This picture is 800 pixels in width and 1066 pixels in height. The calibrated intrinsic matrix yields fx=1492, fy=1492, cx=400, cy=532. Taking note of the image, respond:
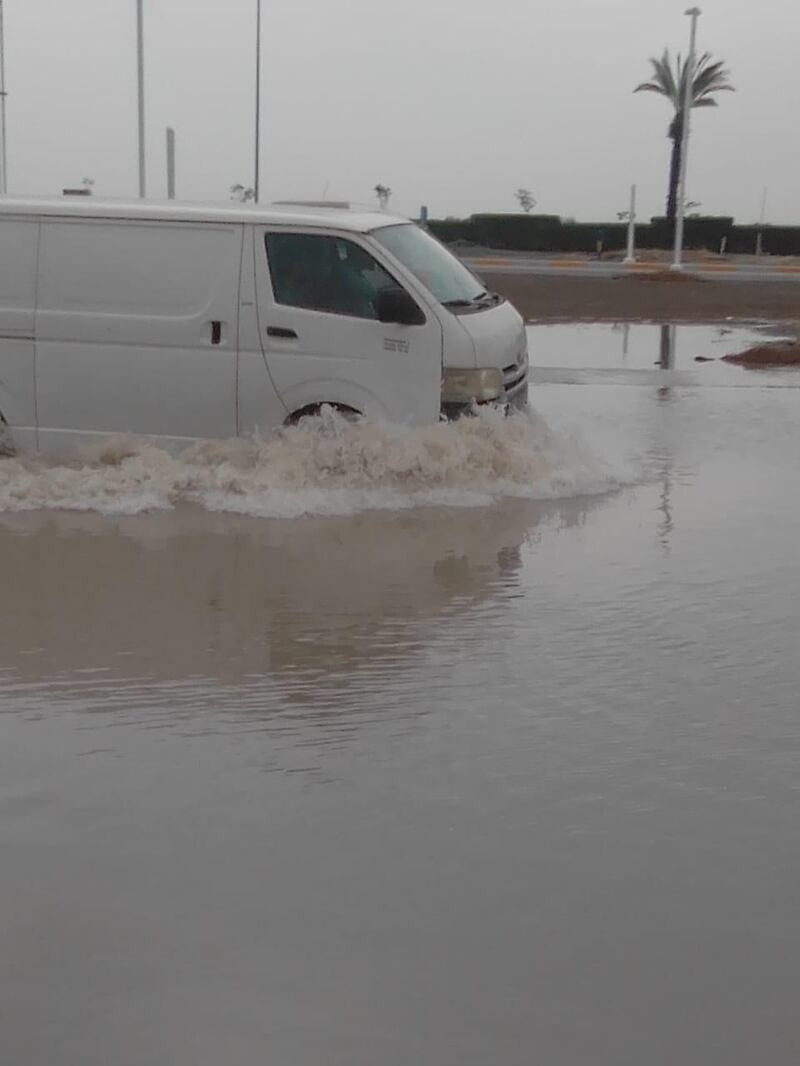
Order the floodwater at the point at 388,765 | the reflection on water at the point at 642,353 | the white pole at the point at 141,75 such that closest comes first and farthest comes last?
the floodwater at the point at 388,765
the reflection on water at the point at 642,353
the white pole at the point at 141,75

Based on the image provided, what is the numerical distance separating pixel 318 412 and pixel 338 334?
0.48m

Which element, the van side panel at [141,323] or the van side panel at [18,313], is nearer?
the van side panel at [141,323]

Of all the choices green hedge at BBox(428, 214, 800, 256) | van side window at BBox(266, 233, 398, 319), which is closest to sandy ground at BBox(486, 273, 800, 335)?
van side window at BBox(266, 233, 398, 319)

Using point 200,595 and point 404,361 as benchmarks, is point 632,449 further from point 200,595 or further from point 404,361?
point 200,595

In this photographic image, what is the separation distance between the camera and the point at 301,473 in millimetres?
8828

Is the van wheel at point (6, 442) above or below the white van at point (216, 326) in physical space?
below

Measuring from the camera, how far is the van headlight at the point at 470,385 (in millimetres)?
8789

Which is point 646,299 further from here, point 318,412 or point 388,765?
point 388,765

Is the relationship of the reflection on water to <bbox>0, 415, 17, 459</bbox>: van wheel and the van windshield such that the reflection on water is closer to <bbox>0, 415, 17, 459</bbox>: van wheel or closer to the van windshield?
the van windshield

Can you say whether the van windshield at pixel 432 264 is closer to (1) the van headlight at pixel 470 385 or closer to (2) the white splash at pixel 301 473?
(1) the van headlight at pixel 470 385

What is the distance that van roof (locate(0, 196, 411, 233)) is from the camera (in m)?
8.95

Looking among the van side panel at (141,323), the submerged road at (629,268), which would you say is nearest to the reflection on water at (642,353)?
the van side panel at (141,323)

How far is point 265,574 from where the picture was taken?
7.14m

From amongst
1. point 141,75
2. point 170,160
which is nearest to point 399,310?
point 170,160
